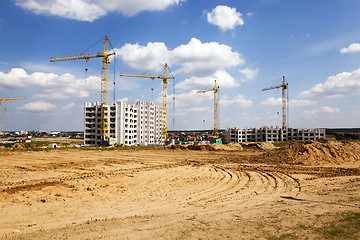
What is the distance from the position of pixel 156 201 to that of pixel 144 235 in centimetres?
450

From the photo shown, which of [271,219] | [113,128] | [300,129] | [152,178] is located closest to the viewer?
[271,219]

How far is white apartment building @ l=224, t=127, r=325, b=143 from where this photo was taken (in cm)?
9781

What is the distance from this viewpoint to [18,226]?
8.34m

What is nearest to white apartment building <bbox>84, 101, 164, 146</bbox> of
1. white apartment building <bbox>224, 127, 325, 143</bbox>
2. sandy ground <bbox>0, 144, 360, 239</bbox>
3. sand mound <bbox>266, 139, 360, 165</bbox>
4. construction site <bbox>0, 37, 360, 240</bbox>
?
white apartment building <bbox>224, 127, 325, 143</bbox>

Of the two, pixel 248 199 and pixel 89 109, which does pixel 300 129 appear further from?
pixel 248 199

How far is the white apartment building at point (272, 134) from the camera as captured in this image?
97812mm

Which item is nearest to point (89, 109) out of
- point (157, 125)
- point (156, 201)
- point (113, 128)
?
point (113, 128)

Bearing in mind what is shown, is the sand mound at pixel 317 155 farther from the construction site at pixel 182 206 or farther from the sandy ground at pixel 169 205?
the sandy ground at pixel 169 205

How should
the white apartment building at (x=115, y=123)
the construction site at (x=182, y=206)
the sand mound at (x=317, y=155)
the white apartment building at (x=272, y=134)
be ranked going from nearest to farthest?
the construction site at (x=182, y=206), the sand mound at (x=317, y=155), the white apartment building at (x=115, y=123), the white apartment building at (x=272, y=134)

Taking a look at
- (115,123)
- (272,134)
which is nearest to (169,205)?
(115,123)

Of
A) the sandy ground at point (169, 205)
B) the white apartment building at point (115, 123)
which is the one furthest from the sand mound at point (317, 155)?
the white apartment building at point (115, 123)

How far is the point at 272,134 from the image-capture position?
100 metres

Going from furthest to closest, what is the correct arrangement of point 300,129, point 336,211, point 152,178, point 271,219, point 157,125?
point 157,125 < point 300,129 < point 152,178 < point 336,211 < point 271,219

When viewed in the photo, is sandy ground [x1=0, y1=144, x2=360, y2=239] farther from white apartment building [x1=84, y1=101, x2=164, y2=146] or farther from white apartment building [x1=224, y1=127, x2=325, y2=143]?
white apartment building [x1=224, y1=127, x2=325, y2=143]
